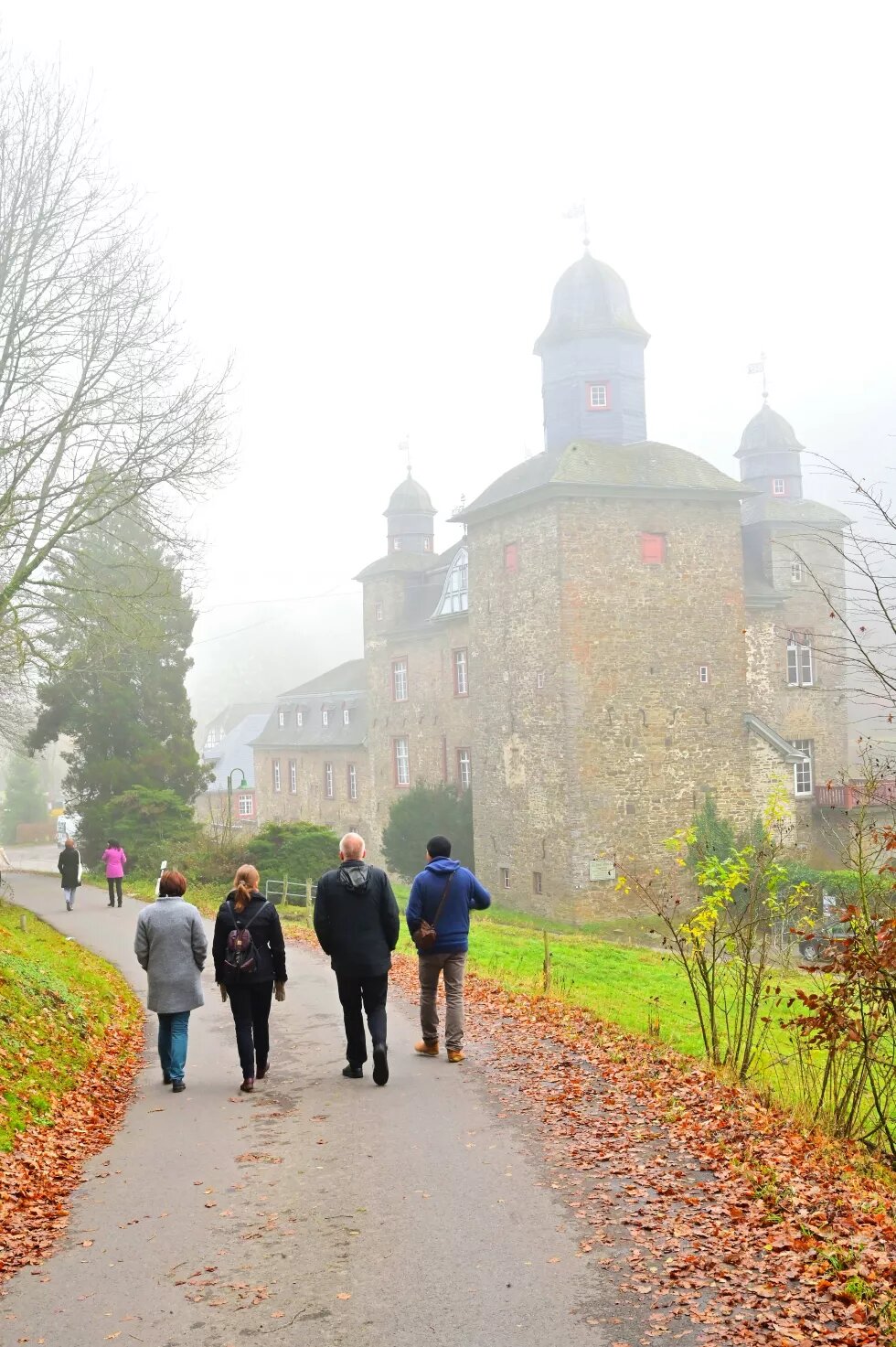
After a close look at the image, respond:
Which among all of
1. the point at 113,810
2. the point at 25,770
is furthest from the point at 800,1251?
the point at 25,770

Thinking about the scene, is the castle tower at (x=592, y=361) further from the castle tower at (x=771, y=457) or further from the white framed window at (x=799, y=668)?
the castle tower at (x=771, y=457)

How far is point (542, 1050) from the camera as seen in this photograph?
950 centimetres

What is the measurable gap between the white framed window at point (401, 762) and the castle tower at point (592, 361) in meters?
14.3

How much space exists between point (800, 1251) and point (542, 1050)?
15.0 feet

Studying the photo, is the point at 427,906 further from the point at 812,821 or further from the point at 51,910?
the point at 812,821

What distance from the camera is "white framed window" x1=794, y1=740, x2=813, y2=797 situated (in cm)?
3778

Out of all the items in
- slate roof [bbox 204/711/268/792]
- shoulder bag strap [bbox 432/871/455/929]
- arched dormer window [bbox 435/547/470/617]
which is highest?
arched dormer window [bbox 435/547/470/617]

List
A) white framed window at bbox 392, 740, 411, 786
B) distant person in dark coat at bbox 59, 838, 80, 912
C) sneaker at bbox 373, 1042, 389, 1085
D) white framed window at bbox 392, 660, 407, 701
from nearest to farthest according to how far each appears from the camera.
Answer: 1. sneaker at bbox 373, 1042, 389, 1085
2. distant person in dark coat at bbox 59, 838, 80, 912
3. white framed window at bbox 392, 740, 411, 786
4. white framed window at bbox 392, 660, 407, 701

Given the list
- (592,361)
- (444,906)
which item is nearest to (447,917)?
(444,906)

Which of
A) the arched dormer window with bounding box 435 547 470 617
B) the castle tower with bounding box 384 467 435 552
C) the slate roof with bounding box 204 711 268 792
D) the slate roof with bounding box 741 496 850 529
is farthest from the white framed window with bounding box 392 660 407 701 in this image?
the slate roof with bounding box 204 711 268 792

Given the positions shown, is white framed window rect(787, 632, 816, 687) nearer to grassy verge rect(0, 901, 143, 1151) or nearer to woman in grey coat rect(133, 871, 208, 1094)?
grassy verge rect(0, 901, 143, 1151)

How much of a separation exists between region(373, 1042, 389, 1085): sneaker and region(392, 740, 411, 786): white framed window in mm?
36087

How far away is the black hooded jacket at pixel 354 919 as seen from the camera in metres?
8.35

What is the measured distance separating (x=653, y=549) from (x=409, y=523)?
19.1m
